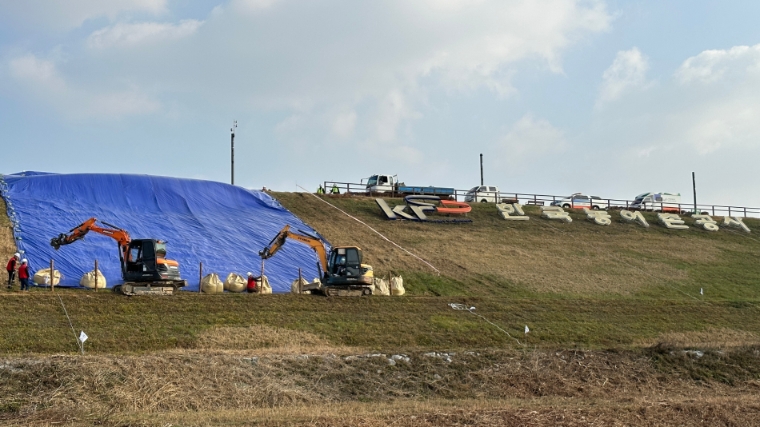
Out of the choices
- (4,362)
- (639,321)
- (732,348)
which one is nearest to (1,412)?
(4,362)

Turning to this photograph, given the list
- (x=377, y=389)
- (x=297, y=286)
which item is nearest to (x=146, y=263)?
(x=297, y=286)

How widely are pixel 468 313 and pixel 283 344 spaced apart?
34.4 feet

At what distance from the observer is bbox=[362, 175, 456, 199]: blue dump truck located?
206 ft

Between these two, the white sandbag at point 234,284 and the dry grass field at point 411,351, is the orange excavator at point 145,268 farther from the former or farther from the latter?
the white sandbag at point 234,284

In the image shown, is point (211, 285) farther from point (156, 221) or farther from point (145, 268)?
point (156, 221)

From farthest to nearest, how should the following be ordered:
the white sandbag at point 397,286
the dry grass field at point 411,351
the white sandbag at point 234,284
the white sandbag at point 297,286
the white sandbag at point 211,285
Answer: the white sandbag at point 397,286 < the white sandbag at point 297,286 < the white sandbag at point 234,284 < the white sandbag at point 211,285 < the dry grass field at point 411,351

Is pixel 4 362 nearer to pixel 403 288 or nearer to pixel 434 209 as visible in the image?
pixel 403 288

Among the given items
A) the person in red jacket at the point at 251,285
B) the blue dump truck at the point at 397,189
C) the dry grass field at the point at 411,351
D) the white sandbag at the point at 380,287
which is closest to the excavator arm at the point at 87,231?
the dry grass field at the point at 411,351

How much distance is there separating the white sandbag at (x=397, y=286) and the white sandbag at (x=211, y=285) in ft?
28.3

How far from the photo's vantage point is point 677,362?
25984 mm

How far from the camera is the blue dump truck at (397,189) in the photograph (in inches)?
2473

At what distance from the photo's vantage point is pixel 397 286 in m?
38.2

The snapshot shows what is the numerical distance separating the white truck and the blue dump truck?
19.8 metres

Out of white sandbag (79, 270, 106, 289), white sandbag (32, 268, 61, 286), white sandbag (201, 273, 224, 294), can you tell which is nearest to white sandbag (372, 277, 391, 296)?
white sandbag (201, 273, 224, 294)
